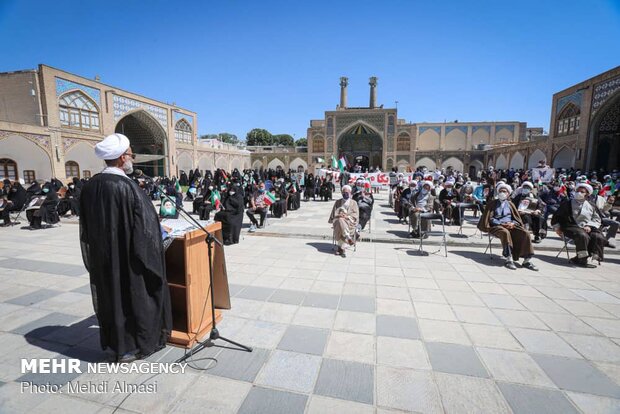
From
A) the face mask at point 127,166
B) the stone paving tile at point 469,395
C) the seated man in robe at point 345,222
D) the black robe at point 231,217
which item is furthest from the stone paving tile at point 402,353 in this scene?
the black robe at point 231,217

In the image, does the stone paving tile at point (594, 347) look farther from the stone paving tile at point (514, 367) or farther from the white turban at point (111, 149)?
the white turban at point (111, 149)

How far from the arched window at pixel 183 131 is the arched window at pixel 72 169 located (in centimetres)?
935

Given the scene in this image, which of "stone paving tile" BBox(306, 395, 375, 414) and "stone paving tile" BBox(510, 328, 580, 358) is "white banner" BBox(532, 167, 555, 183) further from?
"stone paving tile" BBox(306, 395, 375, 414)

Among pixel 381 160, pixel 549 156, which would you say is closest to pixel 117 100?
pixel 381 160

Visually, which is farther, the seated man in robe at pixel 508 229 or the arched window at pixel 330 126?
the arched window at pixel 330 126

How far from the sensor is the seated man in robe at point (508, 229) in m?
4.83

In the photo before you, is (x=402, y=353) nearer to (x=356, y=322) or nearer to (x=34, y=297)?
(x=356, y=322)

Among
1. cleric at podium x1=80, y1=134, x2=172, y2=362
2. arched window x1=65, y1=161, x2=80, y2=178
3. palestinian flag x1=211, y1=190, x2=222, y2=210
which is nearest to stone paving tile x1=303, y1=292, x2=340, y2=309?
cleric at podium x1=80, y1=134, x2=172, y2=362

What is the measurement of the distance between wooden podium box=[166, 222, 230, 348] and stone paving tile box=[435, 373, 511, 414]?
1.95 meters

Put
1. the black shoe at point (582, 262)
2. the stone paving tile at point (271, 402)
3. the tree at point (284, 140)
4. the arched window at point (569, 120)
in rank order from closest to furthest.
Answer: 1. the stone paving tile at point (271, 402)
2. the black shoe at point (582, 262)
3. the arched window at point (569, 120)
4. the tree at point (284, 140)

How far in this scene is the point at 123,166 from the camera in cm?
230

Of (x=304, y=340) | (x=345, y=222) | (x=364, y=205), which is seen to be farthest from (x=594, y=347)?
(x=364, y=205)

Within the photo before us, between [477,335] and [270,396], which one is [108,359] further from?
[477,335]

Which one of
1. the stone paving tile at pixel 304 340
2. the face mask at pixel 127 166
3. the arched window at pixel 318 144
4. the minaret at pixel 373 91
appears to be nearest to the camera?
the face mask at pixel 127 166
